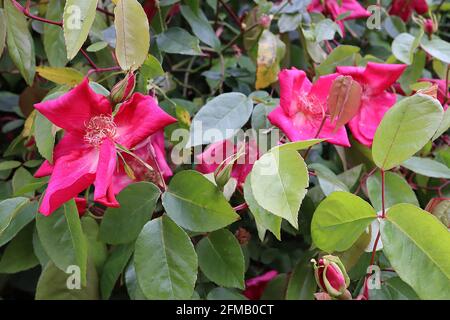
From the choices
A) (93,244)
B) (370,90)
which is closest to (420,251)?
(370,90)

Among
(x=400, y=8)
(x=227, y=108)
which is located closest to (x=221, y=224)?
(x=227, y=108)

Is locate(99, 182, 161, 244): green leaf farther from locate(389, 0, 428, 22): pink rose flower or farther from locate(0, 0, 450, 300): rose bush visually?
locate(389, 0, 428, 22): pink rose flower

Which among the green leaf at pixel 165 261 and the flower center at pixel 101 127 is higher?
the flower center at pixel 101 127

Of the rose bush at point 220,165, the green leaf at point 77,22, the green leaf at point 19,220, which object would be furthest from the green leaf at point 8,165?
the green leaf at point 77,22

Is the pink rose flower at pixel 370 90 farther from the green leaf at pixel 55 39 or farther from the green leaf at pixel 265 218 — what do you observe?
the green leaf at pixel 55 39

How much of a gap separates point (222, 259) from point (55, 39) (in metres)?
0.37

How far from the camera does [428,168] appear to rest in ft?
2.27

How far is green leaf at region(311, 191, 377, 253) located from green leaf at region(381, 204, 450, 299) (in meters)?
0.03

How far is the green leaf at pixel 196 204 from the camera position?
57 cm

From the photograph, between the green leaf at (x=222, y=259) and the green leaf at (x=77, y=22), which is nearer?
the green leaf at (x=77, y=22)

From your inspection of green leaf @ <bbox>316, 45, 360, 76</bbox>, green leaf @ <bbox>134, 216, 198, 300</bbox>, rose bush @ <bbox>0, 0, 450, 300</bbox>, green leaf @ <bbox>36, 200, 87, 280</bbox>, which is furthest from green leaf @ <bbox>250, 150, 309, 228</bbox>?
green leaf @ <bbox>316, 45, 360, 76</bbox>

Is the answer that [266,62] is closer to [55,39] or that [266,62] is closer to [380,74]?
[380,74]

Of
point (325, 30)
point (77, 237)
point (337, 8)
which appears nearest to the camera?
point (77, 237)

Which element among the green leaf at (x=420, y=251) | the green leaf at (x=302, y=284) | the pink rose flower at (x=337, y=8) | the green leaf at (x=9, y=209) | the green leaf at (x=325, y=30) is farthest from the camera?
the pink rose flower at (x=337, y=8)
